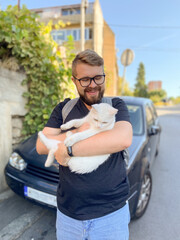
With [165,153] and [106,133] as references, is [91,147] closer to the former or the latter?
[106,133]

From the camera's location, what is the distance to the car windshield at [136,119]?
2.76 meters

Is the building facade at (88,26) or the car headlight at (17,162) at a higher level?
the building facade at (88,26)

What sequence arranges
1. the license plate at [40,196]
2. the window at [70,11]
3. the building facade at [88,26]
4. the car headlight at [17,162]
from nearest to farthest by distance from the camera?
the license plate at [40,196], the car headlight at [17,162], the building facade at [88,26], the window at [70,11]

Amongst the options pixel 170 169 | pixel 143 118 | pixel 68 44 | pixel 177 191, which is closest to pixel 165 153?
pixel 170 169

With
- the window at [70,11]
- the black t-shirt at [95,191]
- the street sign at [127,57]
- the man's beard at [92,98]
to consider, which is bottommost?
the black t-shirt at [95,191]

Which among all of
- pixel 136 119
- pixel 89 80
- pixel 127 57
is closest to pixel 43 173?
pixel 89 80

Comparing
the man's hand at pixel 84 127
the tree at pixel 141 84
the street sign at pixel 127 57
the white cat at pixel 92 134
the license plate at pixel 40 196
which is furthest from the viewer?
the tree at pixel 141 84

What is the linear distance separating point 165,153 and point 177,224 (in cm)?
323

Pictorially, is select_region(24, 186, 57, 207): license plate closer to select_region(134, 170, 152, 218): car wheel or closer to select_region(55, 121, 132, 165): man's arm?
select_region(55, 121, 132, 165): man's arm

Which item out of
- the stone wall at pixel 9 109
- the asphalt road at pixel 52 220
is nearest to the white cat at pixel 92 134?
the asphalt road at pixel 52 220

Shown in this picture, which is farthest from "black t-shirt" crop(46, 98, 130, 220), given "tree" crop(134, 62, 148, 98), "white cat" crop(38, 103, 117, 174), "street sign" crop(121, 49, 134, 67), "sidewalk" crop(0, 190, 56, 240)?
"tree" crop(134, 62, 148, 98)

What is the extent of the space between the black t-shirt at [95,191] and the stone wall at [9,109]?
6.78 ft

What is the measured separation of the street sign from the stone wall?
6.03 metres

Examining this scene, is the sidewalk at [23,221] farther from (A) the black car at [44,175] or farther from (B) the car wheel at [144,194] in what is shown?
(B) the car wheel at [144,194]
